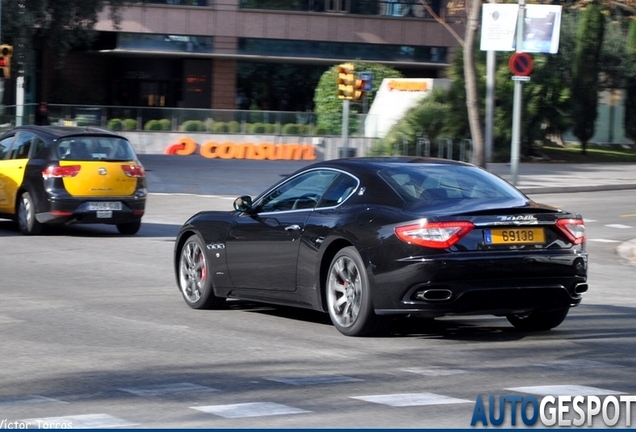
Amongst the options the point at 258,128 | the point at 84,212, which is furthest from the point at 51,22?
the point at 84,212

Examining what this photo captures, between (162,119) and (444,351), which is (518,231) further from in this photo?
(162,119)

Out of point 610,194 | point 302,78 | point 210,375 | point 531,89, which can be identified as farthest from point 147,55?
point 210,375

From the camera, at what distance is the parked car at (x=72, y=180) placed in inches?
703

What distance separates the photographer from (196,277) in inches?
445

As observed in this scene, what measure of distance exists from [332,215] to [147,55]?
48529 millimetres

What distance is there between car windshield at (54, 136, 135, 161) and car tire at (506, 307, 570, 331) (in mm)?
9617

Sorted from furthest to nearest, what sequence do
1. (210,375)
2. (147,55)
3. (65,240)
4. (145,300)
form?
(147,55), (65,240), (145,300), (210,375)

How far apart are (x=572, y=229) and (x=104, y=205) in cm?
1020

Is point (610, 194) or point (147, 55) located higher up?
point (147, 55)

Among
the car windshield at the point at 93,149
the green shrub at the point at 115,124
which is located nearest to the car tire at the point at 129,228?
the car windshield at the point at 93,149

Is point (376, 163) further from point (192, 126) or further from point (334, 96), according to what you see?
point (334, 96)

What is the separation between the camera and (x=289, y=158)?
44.8m

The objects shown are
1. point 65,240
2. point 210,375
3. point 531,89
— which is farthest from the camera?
point 531,89

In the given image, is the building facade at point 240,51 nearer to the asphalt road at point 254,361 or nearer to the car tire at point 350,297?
the asphalt road at point 254,361
